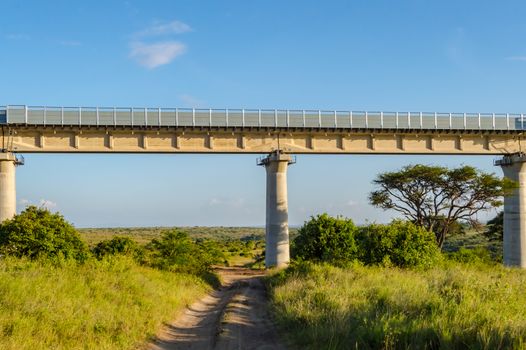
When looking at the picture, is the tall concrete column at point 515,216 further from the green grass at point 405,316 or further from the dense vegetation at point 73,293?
the green grass at point 405,316

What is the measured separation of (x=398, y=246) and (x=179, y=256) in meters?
13.2

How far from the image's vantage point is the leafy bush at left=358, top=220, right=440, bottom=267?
29625 mm

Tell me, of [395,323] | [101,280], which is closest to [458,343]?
[395,323]

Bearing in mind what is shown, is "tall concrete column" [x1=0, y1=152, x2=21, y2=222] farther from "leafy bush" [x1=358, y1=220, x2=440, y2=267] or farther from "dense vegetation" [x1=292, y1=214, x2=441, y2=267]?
"leafy bush" [x1=358, y1=220, x2=440, y2=267]

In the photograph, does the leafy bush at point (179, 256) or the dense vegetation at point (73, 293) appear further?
the leafy bush at point (179, 256)

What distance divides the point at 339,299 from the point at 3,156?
32.0 m

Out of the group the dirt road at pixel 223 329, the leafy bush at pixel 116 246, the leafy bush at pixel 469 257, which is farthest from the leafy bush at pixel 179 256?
the leafy bush at pixel 469 257

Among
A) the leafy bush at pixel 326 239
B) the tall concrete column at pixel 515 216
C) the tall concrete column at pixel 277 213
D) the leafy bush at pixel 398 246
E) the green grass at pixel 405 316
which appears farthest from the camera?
the tall concrete column at pixel 515 216

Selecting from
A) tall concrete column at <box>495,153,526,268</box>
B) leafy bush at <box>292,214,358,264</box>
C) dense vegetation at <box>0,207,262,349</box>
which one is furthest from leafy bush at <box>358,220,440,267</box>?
tall concrete column at <box>495,153,526,268</box>

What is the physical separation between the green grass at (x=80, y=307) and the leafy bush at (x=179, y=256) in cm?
915

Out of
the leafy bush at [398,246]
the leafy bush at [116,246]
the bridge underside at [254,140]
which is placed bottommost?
the leafy bush at [116,246]

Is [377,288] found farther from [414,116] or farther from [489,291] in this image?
[414,116]

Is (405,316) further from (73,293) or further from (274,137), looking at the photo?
(274,137)

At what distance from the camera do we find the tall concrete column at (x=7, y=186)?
37.0 meters
